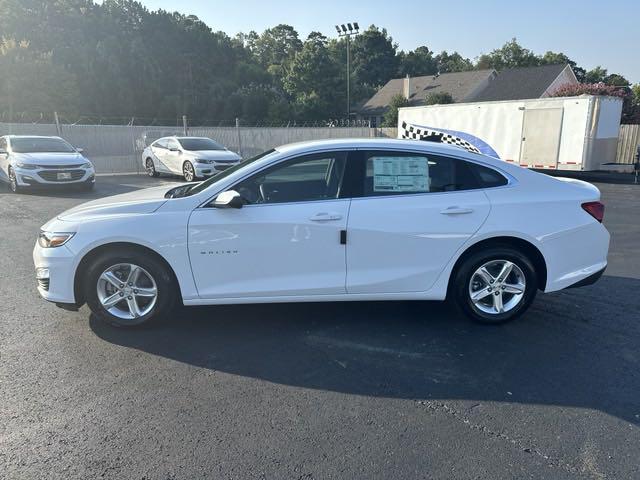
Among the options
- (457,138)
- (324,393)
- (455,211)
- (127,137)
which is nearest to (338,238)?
(455,211)

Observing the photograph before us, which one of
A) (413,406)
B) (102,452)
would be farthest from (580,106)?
(102,452)

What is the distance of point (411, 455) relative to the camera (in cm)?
256

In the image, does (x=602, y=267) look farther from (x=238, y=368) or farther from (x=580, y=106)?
(x=580, y=106)

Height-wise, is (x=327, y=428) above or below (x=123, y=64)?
below

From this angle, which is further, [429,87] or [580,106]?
[429,87]

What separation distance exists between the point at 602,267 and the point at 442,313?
4.64 feet

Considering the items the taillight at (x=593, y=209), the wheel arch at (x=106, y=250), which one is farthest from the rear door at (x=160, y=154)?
the taillight at (x=593, y=209)

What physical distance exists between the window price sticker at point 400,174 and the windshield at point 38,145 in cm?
1191

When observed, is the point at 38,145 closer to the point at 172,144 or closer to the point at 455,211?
the point at 172,144

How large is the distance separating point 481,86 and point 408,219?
46.5 m

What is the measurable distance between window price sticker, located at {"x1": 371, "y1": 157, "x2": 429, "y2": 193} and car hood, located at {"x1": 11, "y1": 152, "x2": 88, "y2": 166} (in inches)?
423

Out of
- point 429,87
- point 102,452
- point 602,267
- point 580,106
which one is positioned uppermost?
point 429,87

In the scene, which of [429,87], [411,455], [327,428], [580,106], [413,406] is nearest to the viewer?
[411,455]

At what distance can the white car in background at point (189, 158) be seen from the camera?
14.7 metres
